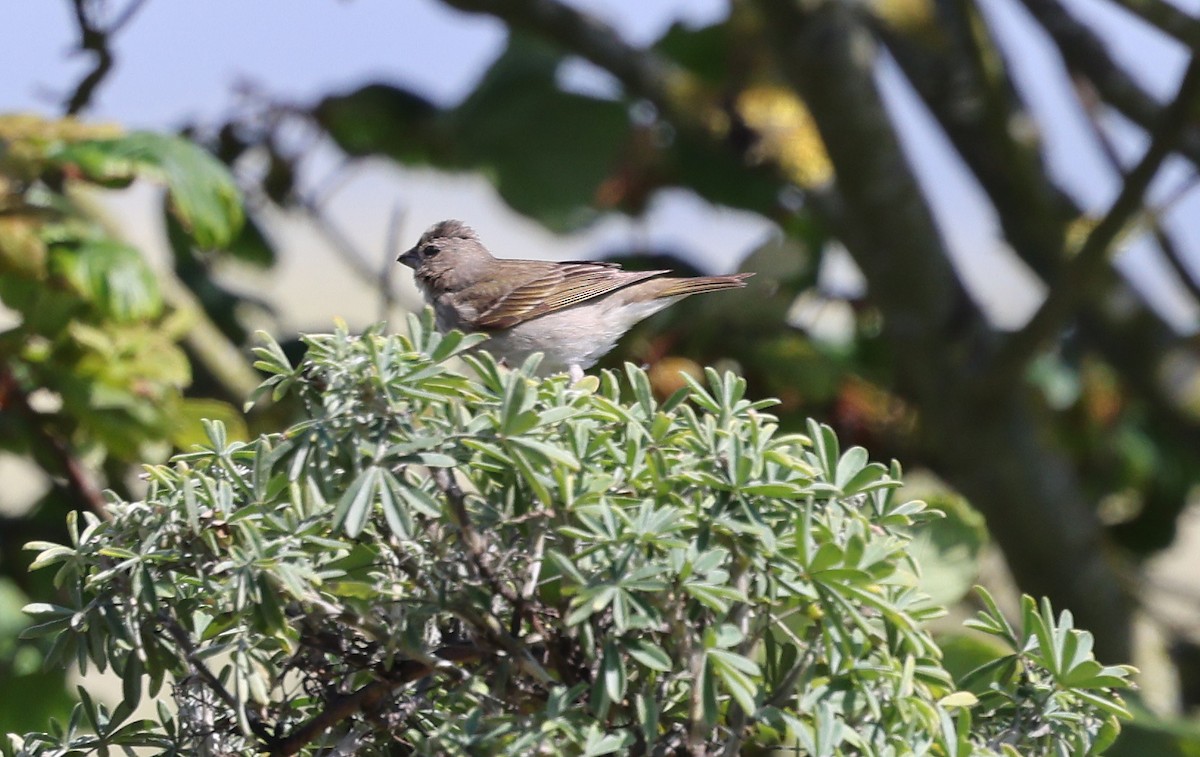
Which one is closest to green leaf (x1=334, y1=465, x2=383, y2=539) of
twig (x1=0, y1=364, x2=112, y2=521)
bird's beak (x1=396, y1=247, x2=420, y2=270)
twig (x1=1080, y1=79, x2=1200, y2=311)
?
twig (x1=0, y1=364, x2=112, y2=521)

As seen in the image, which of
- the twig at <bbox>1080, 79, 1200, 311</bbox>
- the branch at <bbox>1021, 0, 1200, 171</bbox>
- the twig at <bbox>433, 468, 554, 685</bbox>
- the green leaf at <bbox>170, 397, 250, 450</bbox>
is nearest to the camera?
the twig at <bbox>433, 468, 554, 685</bbox>

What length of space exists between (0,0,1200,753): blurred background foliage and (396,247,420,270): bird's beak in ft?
0.51

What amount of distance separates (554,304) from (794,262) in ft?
1.94

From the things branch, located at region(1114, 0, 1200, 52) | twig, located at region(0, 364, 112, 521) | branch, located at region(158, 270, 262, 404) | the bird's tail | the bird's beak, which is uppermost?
branch, located at region(1114, 0, 1200, 52)

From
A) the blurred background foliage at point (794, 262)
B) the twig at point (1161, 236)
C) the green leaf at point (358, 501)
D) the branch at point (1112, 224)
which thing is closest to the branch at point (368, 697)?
the green leaf at point (358, 501)

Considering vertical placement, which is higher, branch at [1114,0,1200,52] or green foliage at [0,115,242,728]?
branch at [1114,0,1200,52]

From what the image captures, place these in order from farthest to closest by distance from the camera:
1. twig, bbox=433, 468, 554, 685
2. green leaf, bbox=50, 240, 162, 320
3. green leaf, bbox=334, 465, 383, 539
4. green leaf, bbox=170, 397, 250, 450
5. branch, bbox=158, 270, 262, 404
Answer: branch, bbox=158, 270, 262, 404 → green leaf, bbox=170, 397, 250, 450 → green leaf, bbox=50, 240, 162, 320 → twig, bbox=433, 468, 554, 685 → green leaf, bbox=334, 465, 383, 539

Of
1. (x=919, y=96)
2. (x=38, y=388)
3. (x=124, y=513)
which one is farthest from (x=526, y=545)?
(x=919, y=96)

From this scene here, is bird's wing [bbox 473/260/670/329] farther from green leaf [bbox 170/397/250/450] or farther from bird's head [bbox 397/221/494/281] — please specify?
green leaf [bbox 170/397/250/450]

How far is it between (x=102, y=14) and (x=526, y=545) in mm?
2782

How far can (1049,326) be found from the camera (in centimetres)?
350

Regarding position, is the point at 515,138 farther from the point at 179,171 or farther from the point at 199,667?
the point at 199,667

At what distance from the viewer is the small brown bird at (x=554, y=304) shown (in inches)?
117

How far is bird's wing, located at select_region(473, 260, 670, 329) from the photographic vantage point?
2982 mm
